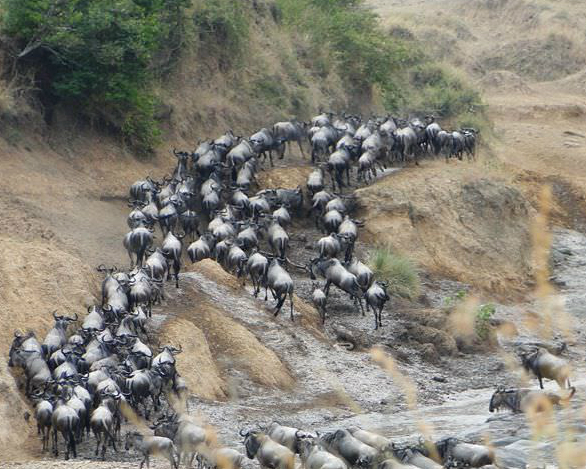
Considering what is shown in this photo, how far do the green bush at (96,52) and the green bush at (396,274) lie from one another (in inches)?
267

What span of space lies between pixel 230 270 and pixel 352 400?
5.86 meters

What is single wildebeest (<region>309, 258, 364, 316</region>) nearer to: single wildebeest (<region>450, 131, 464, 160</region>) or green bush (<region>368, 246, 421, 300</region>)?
green bush (<region>368, 246, 421, 300</region>)

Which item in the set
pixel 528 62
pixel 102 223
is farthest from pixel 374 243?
pixel 528 62

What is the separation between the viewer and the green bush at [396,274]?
947 inches

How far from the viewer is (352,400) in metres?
17.2

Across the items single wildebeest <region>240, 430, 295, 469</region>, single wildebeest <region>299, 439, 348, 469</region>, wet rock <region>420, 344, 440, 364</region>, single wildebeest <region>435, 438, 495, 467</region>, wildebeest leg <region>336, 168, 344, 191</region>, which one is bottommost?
wet rock <region>420, 344, 440, 364</region>

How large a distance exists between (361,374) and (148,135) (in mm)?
10599

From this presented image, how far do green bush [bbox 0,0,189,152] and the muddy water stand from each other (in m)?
7.01

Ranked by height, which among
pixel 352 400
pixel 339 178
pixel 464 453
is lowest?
pixel 352 400

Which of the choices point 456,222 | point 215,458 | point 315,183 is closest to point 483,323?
point 456,222

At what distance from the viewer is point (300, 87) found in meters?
33.9

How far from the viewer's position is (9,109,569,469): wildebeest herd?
13336 mm

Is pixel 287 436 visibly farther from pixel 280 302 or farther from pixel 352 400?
pixel 280 302

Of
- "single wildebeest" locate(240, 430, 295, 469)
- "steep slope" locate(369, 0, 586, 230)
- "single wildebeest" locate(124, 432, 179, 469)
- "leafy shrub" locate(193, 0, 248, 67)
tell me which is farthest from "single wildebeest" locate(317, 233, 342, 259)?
"steep slope" locate(369, 0, 586, 230)
